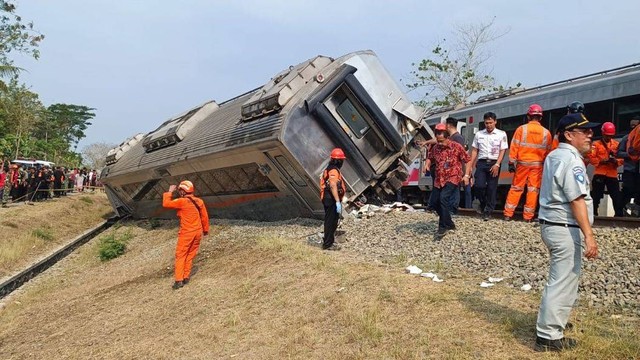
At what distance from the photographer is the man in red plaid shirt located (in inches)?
278

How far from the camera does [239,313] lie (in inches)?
224

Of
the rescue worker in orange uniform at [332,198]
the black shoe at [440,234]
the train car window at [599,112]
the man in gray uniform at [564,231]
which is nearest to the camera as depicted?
the man in gray uniform at [564,231]

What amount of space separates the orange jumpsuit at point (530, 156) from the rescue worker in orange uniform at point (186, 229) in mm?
4520

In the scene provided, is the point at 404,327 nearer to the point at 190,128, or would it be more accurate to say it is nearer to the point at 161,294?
the point at 161,294

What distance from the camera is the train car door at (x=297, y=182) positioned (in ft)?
31.1

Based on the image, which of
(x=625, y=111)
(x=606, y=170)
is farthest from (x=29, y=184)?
(x=606, y=170)

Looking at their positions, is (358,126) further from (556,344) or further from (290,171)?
(556,344)

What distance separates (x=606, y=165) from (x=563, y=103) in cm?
365

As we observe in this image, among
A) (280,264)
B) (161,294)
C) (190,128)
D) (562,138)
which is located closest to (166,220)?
(190,128)

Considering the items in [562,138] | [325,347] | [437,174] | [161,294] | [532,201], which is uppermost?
[562,138]

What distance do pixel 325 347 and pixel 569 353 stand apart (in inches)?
72.0

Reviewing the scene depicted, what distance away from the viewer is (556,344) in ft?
11.7

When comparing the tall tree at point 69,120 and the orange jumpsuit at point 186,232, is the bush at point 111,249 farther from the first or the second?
the tall tree at point 69,120

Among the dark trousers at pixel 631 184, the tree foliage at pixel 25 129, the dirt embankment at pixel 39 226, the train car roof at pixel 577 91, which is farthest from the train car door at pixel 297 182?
the tree foliage at pixel 25 129
